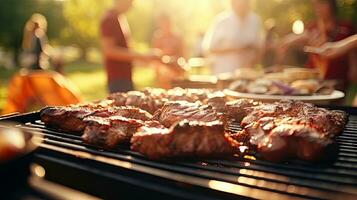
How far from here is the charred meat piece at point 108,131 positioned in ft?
8.49

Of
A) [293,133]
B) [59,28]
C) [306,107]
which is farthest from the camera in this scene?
[59,28]

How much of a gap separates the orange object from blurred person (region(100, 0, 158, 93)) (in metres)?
2.14

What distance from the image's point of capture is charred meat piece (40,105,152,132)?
3037 millimetres

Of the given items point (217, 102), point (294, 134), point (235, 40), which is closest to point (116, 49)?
point (235, 40)

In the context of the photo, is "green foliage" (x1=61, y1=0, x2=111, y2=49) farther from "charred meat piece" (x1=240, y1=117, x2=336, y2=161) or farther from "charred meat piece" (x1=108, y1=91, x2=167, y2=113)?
"charred meat piece" (x1=240, y1=117, x2=336, y2=161)

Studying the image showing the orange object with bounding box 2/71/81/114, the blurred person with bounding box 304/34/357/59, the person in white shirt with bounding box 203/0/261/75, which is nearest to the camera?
the blurred person with bounding box 304/34/357/59

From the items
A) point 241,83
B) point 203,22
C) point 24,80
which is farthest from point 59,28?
point 241,83

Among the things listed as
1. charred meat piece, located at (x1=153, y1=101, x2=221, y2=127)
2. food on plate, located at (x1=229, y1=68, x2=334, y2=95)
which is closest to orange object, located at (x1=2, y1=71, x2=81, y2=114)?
food on plate, located at (x1=229, y1=68, x2=334, y2=95)

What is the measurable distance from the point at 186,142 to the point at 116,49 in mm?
4414

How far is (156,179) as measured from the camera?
2055mm

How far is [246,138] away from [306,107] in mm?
820

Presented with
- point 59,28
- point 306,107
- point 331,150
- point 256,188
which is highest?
point 59,28

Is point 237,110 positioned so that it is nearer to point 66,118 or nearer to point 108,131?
point 108,131

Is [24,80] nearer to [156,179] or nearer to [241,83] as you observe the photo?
[241,83]
